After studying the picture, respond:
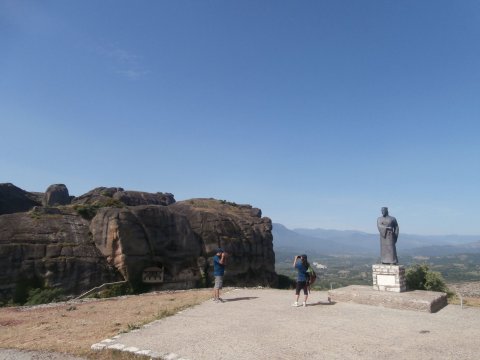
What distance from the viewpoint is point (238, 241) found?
43719 millimetres

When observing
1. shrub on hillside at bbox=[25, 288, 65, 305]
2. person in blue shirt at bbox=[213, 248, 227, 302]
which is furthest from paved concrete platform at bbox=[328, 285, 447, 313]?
shrub on hillside at bbox=[25, 288, 65, 305]

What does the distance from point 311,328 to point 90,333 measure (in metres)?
7.25

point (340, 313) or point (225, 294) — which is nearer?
point (340, 313)

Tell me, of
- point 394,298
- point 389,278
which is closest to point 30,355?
point 394,298

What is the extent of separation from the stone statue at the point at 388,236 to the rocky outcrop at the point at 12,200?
149ft

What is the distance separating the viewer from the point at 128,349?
396 inches

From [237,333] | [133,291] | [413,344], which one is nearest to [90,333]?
[237,333]

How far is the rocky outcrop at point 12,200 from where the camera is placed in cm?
4731

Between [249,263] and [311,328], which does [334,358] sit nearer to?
[311,328]

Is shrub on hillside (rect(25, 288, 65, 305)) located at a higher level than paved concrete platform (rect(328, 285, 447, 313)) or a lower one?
lower

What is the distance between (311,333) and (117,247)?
76.2ft

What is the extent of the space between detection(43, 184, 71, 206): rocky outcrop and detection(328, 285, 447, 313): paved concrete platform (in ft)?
180

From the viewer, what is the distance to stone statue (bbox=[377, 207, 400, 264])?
1802 cm

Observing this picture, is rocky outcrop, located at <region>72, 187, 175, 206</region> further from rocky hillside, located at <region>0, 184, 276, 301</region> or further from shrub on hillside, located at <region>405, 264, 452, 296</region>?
shrub on hillside, located at <region>405, 264, 452, 296</region>
